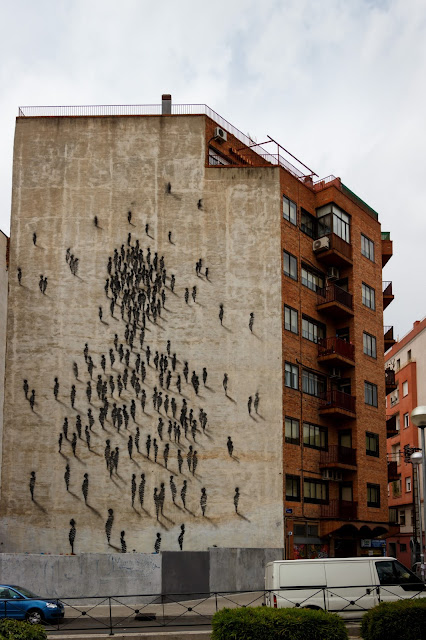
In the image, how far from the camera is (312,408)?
4803 centimetres

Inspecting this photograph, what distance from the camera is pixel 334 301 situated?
163ft

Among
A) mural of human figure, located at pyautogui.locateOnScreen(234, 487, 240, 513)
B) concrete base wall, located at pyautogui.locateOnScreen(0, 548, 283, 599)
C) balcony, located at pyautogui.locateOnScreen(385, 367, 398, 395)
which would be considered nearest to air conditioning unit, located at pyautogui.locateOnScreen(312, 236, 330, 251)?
balcony, located at pyautogui.locateOnScreen(385, 367, 398, 395)

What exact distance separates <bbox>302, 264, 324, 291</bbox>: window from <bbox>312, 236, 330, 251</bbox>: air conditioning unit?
1366mm

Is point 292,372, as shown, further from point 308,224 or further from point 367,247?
point 367,247

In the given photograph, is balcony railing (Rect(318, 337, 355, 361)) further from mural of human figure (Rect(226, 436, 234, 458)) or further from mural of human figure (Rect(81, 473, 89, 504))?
mural of human figure (Rect(81, 473, 89, 504))

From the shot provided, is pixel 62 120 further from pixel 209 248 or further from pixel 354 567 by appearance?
pixel 354 567

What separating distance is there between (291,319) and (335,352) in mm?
3832

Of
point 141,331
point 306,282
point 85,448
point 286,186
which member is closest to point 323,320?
point 306,282

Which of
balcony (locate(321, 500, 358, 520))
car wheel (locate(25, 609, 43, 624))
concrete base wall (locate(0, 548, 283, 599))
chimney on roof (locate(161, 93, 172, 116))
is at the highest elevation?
chimney on roof (locate(161, 93, 172, 116))

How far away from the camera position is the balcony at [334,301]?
49781 millimetres

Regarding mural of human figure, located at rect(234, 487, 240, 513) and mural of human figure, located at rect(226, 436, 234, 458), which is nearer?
mural of human figure, located at rect(234, 487, 240, 513)

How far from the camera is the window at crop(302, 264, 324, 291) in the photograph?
163 ft

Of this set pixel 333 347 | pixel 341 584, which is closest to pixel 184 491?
pixel 333 347

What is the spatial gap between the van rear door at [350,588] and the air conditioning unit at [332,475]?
22245 mm
